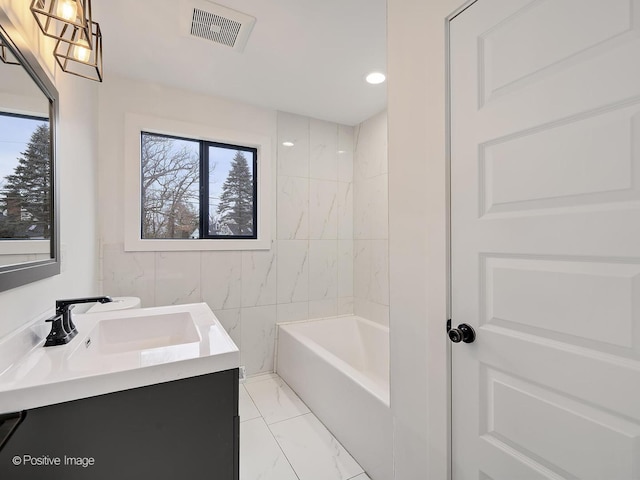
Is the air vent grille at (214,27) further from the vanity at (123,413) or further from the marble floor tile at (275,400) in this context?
the marble floor tile at (275,400)

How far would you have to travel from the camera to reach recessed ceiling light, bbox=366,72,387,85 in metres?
2.22

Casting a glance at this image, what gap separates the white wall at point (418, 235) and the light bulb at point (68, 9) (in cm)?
121

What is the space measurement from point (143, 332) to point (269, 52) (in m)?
1.80

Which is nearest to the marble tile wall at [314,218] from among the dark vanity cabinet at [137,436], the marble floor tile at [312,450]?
the marble floor tile at [312,450]

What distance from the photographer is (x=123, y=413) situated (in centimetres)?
81

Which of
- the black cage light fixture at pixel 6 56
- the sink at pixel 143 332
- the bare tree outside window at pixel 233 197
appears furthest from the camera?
the bare tree outside window at pixel 233 197

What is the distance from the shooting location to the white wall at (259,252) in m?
2.23

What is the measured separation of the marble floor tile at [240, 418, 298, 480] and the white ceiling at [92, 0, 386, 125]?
2448 mm

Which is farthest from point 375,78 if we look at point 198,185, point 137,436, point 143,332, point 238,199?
point 137,436

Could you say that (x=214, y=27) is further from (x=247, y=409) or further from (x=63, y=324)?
(x=247, y=409)

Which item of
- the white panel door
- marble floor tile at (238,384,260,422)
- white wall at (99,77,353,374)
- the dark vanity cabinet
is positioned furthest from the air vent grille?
marble floor tile at (238,384,260,422)

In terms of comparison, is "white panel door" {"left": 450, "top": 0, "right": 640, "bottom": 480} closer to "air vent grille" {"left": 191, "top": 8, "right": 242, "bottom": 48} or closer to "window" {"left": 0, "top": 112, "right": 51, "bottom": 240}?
"air vent grille" {"left": 191, "top": 8, "right": 242, "bottom": 48}

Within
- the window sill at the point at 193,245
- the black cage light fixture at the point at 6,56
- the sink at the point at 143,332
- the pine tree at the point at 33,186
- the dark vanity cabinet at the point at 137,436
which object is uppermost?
the black cage light fixture at the point at 6,56

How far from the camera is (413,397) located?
1.25 m
